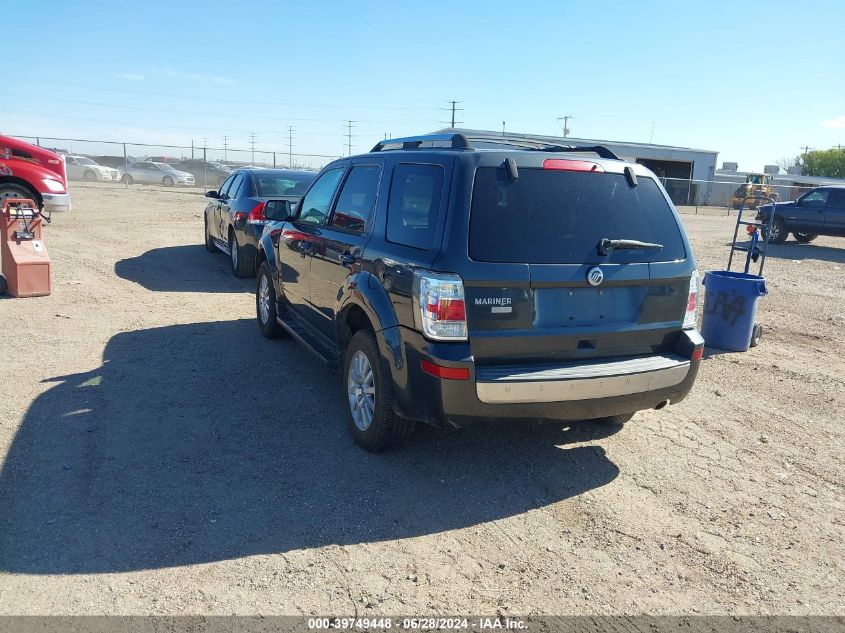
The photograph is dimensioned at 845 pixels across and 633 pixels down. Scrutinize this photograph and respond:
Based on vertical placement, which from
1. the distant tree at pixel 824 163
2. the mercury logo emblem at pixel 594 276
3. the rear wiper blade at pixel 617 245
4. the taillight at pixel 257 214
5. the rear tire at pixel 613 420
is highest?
the distant tree at pixel 824 163

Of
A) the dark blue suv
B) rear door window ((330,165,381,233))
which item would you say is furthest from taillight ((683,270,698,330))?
rear door window ((330,165,381,233))

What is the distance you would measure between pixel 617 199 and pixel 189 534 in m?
3.13

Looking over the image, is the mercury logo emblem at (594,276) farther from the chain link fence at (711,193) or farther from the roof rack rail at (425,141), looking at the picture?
the chain link fence at (711,193)

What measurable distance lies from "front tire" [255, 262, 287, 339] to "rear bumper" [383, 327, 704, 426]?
325 centimetres

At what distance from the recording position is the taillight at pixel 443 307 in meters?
3.79

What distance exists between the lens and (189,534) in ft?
11.9

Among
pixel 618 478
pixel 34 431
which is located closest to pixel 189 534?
pixel 34 431

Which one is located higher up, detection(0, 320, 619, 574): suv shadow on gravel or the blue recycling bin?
the blue recycling bin

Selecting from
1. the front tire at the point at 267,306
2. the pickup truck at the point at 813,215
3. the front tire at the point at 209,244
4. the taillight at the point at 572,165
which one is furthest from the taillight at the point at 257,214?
the pickup truck at the point at 813,215

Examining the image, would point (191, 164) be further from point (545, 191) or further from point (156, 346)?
point (545, 191)

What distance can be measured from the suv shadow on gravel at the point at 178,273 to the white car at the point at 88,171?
2500cm

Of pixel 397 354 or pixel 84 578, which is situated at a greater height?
pixel 397 354

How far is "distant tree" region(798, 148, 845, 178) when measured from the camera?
84.4 m

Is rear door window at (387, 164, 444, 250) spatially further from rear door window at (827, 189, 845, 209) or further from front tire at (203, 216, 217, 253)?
rear door window at (827, 189, 845, 209)
